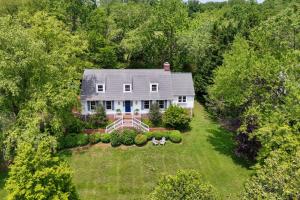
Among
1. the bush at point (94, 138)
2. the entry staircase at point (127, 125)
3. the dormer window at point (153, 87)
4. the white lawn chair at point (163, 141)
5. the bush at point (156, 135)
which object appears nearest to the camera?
the bush at point (94, 138)

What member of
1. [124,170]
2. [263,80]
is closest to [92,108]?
[124,170]

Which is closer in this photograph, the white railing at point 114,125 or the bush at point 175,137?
the bush at point 175,137

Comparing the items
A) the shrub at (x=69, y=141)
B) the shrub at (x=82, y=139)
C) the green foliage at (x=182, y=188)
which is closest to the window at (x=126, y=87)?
the shrub at (x=82, y=139)

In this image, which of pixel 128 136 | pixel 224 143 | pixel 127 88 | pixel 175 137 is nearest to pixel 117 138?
pixel 128 136

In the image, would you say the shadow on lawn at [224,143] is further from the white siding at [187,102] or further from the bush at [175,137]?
the white siding at [187,102]

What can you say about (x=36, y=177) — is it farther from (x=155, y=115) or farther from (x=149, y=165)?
(x=155, y=115)

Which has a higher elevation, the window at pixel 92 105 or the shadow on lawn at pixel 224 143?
the window at pixel 92 105
